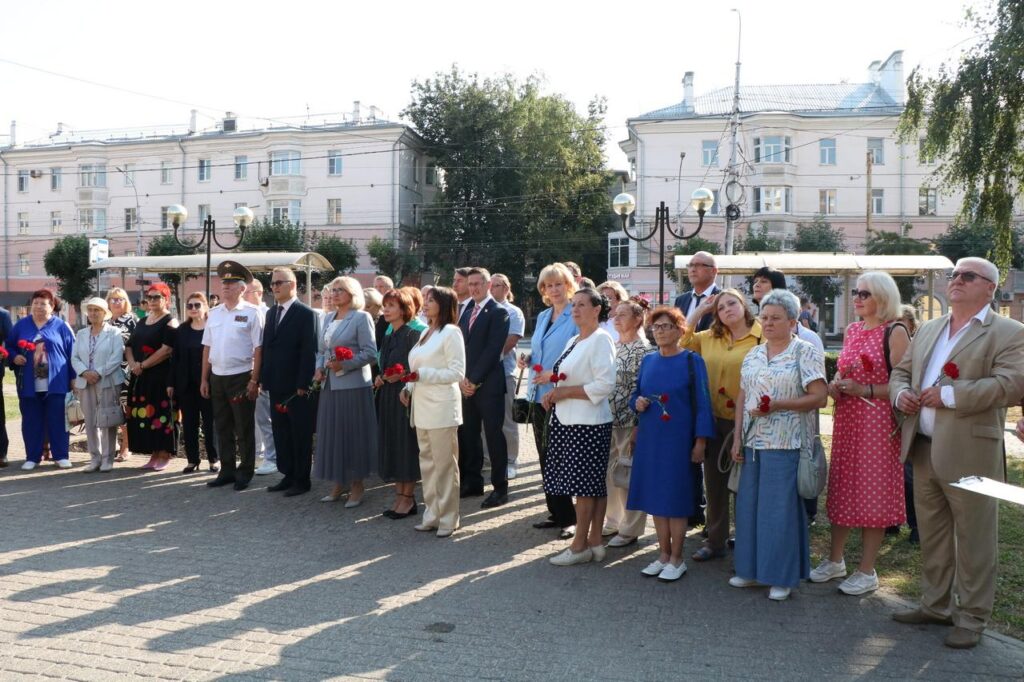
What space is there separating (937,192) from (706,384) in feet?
40.7

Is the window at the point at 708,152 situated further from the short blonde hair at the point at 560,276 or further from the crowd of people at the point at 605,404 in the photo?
the short blonde hair at the point at 560,276

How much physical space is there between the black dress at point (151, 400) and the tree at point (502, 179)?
4202 centimetres

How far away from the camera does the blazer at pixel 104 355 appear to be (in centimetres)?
933

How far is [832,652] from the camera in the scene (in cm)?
454

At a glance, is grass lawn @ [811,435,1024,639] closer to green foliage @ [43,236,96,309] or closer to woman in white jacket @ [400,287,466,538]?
woman in white jacket @ [400,287,466,538]

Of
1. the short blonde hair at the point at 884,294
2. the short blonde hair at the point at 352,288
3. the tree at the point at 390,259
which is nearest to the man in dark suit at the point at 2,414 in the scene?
the short blonde hair at the point at 352,288

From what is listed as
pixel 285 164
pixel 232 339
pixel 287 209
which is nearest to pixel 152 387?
pixel 232 339

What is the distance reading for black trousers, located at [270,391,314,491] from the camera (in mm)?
8266

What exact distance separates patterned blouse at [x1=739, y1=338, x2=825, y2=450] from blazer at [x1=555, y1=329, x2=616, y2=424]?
38.1 inches

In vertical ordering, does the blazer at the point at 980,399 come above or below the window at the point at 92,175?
below

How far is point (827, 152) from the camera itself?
50.9 m

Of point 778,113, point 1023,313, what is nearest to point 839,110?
point 778,113

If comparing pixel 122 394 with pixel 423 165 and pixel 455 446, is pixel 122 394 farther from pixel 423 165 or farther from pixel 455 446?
pixel 423 165


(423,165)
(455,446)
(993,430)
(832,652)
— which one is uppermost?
(423,165)
